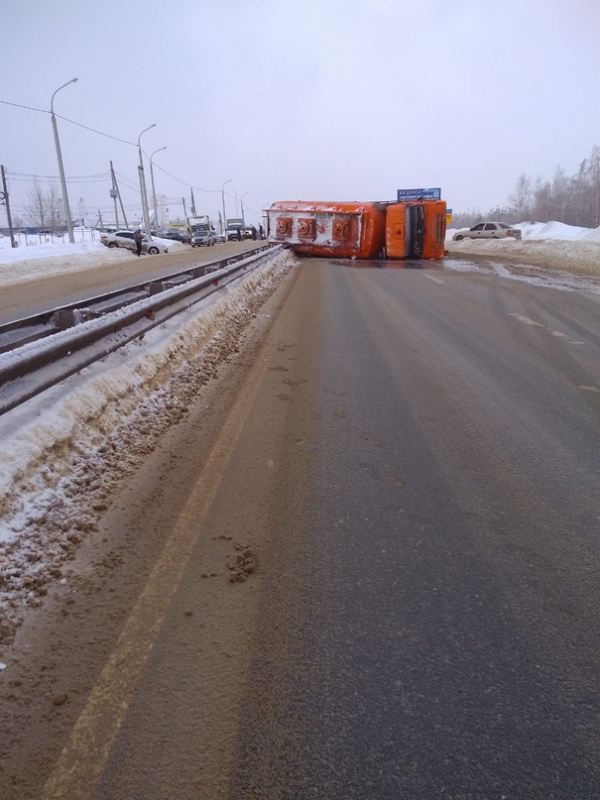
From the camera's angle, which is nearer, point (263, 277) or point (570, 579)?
point (570, 579)

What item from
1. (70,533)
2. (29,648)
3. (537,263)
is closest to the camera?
(29,648)

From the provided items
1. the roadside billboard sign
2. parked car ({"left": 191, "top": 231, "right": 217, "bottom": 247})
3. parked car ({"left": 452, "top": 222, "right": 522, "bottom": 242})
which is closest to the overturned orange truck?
parked car ({"left": 452, "top": 222, "right": 522, "bottom": 242})

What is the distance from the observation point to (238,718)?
2121mm

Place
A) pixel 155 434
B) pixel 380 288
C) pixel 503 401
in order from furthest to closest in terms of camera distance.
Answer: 1. pixel 380 288
2. pixel 503 401
3. pixel 155 434

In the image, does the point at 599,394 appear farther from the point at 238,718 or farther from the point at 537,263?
the point at 537,263

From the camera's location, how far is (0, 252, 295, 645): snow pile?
2.96 m

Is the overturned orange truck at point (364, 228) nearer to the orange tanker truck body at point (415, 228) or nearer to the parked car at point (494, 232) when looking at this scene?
the orange tanker truck body at point (415, 228)

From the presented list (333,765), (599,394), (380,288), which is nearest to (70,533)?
(333,765)

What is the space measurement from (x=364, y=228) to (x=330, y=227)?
1824mm

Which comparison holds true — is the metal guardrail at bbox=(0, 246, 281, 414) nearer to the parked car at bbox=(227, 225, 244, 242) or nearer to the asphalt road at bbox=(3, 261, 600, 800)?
the asphalt road at bbox=(3, 261, 600, 800)

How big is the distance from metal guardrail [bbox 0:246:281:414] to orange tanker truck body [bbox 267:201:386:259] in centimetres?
2045

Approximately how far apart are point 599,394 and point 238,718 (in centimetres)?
530

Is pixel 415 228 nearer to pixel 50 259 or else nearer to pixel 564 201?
pixel 50 259

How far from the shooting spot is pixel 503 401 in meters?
5.73
